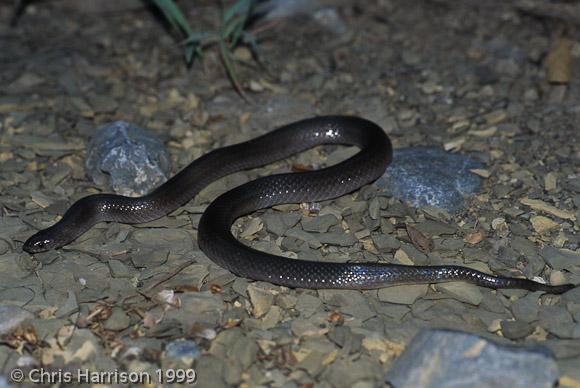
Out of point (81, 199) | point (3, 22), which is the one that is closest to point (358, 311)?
point (81, 199)

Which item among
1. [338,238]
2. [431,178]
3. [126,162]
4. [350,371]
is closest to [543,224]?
[431,178]

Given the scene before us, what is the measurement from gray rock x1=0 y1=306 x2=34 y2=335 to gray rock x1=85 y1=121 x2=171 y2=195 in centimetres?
235

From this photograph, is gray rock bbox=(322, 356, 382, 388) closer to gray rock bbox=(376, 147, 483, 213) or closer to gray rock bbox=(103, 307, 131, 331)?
gray rock bbox=(103, 307, 131, 331)

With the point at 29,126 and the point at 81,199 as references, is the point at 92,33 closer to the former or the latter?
the point at 29,126

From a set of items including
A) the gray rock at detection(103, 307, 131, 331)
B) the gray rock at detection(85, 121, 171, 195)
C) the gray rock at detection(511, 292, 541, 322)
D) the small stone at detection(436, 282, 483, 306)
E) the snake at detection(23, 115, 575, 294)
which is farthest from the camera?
the gray rock at detection(85, 121, 171, 195)

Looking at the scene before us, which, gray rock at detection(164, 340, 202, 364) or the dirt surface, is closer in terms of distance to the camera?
gray rock at detection(164, 340, 202, 364)

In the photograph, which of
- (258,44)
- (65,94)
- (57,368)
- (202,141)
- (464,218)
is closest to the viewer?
(57,368)

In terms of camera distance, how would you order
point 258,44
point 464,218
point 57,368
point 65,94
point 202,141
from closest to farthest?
point 57,368 → point 464,218 → point 202,141 → point 65,94 → point 258,44

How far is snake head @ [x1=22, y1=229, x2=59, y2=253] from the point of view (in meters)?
7.44

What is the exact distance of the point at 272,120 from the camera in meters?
9.73

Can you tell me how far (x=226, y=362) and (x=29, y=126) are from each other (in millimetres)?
4923

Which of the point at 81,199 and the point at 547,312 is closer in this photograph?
the point at 547,312

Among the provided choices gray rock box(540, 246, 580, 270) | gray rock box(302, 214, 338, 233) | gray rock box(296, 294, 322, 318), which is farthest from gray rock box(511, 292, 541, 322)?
gray rock box(302, 214, 338, 233)

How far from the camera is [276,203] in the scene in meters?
8.14
